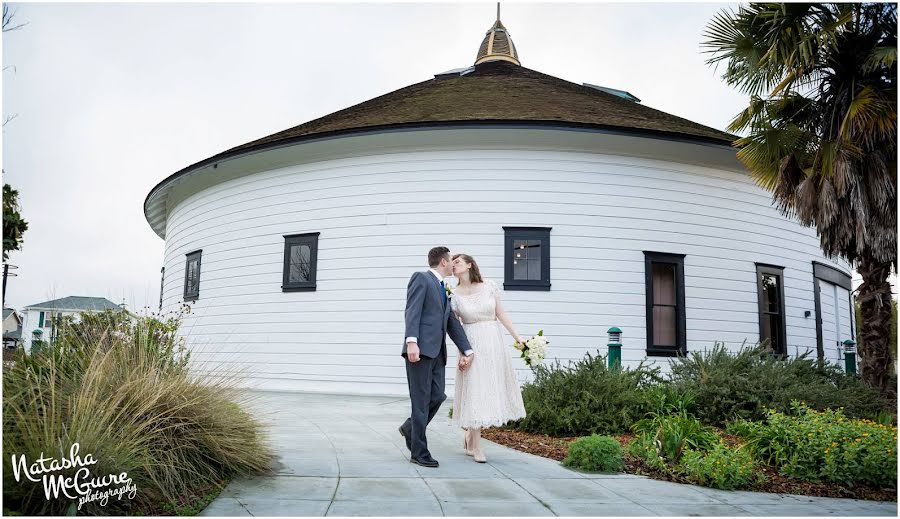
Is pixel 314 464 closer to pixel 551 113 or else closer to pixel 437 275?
pixel 437 275

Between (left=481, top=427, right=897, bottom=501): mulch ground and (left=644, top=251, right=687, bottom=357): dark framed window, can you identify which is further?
(left=644, top=251, right=687, bottom=357): dark framed window

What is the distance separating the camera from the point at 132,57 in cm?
1247

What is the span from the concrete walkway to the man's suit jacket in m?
1.00

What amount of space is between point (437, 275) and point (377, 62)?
18.1m

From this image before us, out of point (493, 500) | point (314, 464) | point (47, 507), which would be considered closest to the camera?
point (47, 507)

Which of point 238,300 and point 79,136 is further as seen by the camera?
point 238,300

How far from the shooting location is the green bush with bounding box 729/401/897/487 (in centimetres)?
546

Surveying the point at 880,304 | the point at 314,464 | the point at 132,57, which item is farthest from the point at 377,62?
the point at 314,464

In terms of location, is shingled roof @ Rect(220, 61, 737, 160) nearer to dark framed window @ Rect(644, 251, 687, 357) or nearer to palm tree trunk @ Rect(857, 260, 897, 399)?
dark framed window @ Rect(644, 251, 687, 357)

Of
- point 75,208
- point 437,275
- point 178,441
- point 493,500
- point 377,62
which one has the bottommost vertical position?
point 493,500

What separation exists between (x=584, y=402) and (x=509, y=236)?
17.3 feet

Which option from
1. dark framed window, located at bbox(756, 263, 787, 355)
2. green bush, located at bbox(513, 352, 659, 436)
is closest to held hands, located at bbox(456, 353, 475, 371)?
green bush, located at bbox(513, 352, 659, 436)

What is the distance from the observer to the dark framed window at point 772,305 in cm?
1349
